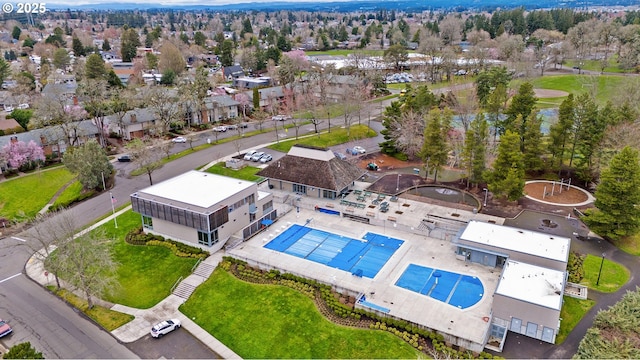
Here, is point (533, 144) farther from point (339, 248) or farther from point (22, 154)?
point (22, 154)

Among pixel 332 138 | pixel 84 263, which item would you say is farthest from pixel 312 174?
pixel 84 263

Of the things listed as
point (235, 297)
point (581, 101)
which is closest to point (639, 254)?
point (581, 101)

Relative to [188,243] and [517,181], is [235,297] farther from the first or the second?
[517,181]

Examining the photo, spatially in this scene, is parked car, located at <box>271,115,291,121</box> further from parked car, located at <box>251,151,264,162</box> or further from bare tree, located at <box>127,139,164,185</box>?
bare tree, located at <box>127,139,164,185</box>

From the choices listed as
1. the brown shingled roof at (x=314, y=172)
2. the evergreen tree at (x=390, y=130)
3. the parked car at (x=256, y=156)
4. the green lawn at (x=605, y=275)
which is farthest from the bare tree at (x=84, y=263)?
the evergreen tree at (x=390, y=130)

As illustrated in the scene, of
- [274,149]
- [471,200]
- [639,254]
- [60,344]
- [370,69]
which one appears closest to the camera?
[60,344]

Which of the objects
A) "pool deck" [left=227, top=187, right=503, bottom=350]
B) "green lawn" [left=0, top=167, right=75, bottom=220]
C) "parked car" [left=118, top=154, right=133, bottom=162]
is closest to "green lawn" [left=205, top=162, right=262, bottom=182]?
"pool deck" [left=227, top=187, right=503, bottom=350]

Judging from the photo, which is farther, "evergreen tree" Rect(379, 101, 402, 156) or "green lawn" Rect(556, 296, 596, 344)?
"evergreen tree" Rect(379, 101, 402, 156)
